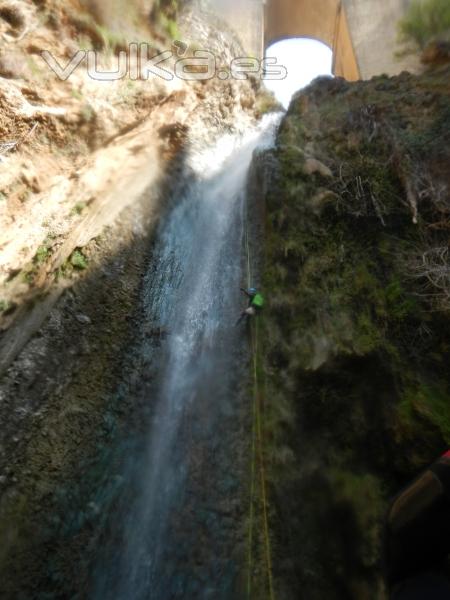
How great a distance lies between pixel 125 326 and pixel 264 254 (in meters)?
2.45

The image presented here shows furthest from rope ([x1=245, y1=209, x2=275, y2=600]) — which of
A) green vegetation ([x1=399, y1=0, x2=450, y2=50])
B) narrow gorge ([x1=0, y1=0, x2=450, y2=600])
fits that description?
green vegetation ([x1=399, y1=0, x2=450, y2=50])

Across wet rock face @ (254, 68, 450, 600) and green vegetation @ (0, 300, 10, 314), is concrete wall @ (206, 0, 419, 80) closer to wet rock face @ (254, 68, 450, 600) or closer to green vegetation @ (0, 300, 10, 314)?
wet rock face @ (254, 68, 450, 600)

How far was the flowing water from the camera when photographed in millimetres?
3725

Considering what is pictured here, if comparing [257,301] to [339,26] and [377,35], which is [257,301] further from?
[339,26]

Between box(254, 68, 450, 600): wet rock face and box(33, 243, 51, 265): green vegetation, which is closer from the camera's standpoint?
box(254, 68, 450, 600): wet rock face

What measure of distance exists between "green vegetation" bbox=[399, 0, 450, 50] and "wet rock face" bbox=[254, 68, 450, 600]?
160 inches

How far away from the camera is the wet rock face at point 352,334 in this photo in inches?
151

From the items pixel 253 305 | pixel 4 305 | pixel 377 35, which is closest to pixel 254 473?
pixel 253 305

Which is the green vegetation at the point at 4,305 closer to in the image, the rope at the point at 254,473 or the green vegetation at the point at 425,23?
the rope at the point at 254,473

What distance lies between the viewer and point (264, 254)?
239 inches

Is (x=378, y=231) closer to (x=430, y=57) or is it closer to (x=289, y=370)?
(x=289, y=370)

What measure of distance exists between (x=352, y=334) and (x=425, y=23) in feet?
34.2

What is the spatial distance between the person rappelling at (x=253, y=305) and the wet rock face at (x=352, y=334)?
0.65ft

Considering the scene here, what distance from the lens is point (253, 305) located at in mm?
5324
